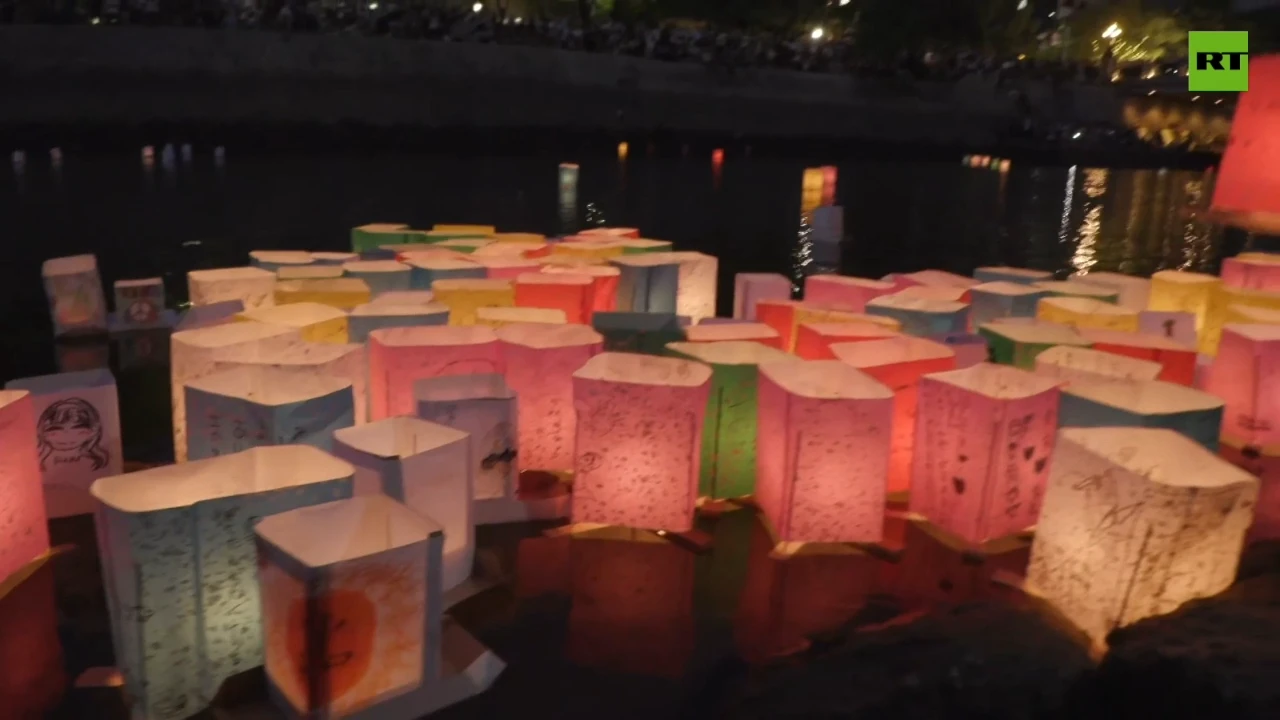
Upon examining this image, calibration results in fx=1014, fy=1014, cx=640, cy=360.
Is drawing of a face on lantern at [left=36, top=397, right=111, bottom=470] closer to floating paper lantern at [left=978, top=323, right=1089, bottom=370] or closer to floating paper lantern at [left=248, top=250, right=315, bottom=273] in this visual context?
floating paper lantern at [left=248, top=250, right=315, bottom=273]

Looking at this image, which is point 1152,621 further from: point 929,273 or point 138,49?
point 138,49

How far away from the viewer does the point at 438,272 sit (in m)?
3.10

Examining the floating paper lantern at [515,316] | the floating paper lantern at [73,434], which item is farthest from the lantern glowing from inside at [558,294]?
the floating paper lantern at [73,434]

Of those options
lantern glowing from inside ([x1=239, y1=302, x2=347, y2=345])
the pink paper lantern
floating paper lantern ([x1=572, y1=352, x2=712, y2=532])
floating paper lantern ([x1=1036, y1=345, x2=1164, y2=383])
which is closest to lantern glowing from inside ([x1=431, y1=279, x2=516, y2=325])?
lantern glowing from inside ([x1=239, y1=302, x2=347, y2=345])

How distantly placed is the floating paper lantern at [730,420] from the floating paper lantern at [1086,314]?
1.02 metres

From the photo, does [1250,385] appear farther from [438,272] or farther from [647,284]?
[438,272]

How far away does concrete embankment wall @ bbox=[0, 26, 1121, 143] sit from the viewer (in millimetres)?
8508

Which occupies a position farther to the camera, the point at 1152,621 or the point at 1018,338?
the point at 1018,338

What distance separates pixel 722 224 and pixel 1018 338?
4013mm

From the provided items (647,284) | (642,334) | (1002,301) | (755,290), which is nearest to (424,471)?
(642,334)

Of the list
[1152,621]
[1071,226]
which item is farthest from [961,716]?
[1071,226]

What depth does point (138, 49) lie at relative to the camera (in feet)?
28.8

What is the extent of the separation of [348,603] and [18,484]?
0.79m

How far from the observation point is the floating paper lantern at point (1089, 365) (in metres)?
2.12
